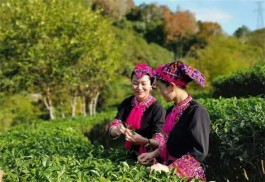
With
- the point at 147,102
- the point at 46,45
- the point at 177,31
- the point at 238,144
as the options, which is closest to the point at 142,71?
the point at 147,102

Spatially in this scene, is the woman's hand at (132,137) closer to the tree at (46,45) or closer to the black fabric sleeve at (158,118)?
the black fabric sleeve at (158,118)

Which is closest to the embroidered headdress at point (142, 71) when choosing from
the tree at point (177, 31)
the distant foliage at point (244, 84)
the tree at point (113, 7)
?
the distant foliage at point (244, 84)

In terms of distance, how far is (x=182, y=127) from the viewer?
11.1 ft

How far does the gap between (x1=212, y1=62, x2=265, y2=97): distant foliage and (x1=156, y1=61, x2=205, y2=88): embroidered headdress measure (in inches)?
260

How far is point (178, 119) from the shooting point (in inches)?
138

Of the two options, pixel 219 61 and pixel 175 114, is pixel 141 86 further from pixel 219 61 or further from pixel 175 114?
pixel 219 61

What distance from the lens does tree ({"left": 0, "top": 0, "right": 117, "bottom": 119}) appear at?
704 inches

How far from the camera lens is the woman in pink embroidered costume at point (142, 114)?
4121 millimetres

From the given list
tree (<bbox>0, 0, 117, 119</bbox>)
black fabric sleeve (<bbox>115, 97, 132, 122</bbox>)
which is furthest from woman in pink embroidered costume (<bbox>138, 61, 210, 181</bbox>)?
tree (<bbox>0, 0, 117, 119</bbox>)

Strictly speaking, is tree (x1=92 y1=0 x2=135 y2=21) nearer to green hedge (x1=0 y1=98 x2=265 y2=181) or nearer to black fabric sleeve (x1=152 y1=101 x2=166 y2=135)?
green hedge (x1=0 y1=98 x2=265 y2=181)

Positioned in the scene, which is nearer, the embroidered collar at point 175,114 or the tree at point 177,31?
the embroidered collar at point 175,114

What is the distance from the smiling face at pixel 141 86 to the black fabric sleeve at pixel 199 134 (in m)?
A: 0.94

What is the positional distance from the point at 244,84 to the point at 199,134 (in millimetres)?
8351

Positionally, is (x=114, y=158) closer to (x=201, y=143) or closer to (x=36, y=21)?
(x=201, y=143)
